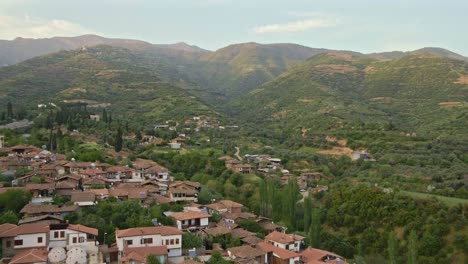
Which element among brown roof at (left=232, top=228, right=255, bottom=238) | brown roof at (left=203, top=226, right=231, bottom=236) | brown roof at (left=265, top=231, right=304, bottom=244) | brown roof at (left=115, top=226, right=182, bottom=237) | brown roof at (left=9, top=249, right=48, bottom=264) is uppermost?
brown roof at (left=115, top=226, right=182, bottom=237)

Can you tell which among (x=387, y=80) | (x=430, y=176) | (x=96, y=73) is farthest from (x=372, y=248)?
(x=96, y=73)

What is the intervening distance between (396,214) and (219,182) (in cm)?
1902

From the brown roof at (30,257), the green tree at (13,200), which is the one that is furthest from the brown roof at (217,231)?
the green tree at (13,200)

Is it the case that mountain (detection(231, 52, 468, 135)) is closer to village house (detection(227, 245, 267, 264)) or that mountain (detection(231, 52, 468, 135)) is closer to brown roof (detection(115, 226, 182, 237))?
village house (detection(227, 245, 267, 264))

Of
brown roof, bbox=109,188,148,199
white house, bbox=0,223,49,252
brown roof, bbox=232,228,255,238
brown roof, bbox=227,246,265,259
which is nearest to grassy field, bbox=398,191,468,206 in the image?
brown roof, bbox=232,228,255,238

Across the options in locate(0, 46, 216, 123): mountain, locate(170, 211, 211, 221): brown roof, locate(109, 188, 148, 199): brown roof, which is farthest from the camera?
locate(0, 46, 216, 123): mountain

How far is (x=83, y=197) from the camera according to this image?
32.8m

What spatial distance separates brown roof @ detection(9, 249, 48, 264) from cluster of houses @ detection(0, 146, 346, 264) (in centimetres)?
5

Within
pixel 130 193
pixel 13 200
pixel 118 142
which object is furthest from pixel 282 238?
pixel 118 142

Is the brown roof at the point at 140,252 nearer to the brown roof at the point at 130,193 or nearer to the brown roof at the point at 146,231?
the brown roof at the point at 146,231

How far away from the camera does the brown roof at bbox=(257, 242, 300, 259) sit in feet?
97.5

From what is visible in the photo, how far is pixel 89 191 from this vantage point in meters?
34.8

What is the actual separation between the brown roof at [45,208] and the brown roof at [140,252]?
257 inches

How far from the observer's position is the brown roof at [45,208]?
1142 inches
